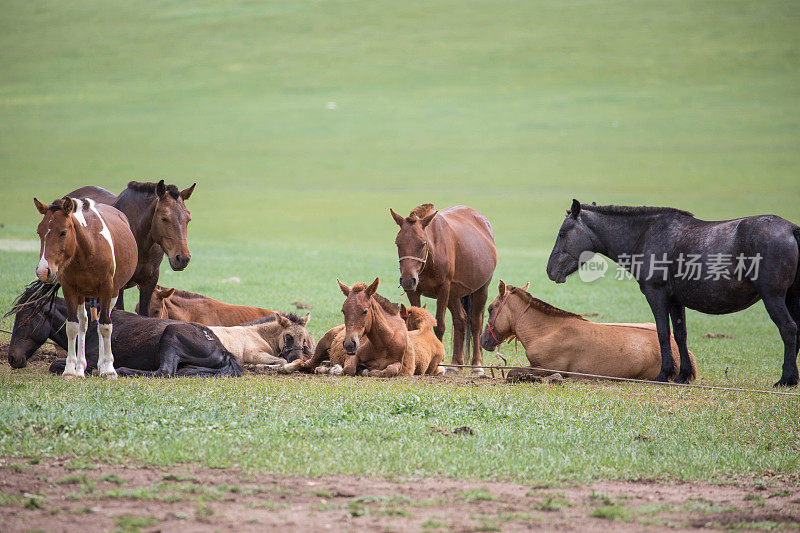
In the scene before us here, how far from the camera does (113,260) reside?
31.7 feet

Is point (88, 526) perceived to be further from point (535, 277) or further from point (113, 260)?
point (535, 277)

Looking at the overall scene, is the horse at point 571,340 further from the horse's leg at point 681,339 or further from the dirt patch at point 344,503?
the dirt patch at point 344,503

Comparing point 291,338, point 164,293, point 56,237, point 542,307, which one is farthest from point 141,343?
point 542,307

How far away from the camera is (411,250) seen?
11.3 meters

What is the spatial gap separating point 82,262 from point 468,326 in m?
5.84

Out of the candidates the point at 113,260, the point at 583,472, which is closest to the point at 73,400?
the point at 113,260

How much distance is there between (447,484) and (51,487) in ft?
8.34

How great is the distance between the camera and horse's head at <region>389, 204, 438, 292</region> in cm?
1113

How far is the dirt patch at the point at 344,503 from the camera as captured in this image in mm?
4980

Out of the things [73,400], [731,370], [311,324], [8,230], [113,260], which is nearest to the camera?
[73,400]

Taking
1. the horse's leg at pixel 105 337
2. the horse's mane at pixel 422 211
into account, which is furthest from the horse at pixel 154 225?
the horse's mane at pixel 422 211

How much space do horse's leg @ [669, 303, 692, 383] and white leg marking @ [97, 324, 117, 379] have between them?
22.0 feet

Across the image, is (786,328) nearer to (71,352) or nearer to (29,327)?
(71,352)

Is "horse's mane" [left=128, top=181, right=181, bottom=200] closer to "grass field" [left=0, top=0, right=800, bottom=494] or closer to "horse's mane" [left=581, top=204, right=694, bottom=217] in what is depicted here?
"grass field" [left=0, top=0, right=800, bottom=494]
